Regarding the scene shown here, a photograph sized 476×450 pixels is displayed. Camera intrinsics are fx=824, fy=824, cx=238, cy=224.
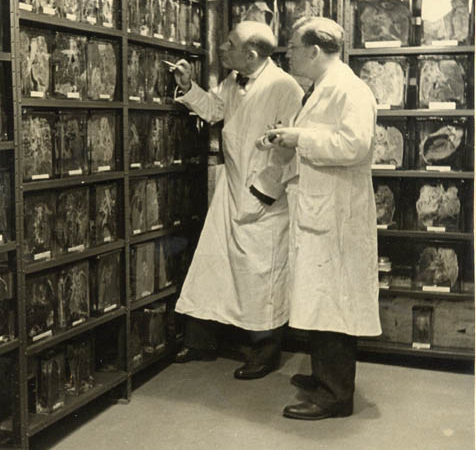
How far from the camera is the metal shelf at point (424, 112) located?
421 cm

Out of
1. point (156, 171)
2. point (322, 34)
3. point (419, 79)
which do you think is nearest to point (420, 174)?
point (419, 79)

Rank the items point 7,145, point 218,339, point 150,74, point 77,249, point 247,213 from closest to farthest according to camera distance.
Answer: point 7,145, point 77,249, point 150,74, point 247,213, point 218,339

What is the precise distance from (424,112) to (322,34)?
1.04 metres

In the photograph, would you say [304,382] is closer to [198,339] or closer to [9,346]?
[198,339]

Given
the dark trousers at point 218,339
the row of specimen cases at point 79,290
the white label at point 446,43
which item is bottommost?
the dark trousers at point 218,339

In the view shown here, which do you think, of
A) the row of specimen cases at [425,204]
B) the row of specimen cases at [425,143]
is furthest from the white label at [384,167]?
the row of specimen cases at [425,204]

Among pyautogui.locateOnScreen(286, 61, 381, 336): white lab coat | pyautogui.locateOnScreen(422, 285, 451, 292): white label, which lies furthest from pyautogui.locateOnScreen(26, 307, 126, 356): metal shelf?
pyautogui.locateOnScreen(422, 285, 451, 292): white label

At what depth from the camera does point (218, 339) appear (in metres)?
4.59

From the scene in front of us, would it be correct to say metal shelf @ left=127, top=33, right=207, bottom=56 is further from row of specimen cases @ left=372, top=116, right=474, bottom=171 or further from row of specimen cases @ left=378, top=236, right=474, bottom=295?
row of specimen cases @ left=378, top=236, right=474, bottom=295

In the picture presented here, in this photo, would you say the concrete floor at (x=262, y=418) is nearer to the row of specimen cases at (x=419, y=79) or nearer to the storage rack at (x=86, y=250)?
the storage rack at (x=86, y=250)

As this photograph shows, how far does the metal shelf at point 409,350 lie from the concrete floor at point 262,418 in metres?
0.11

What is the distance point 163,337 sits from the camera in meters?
4.25

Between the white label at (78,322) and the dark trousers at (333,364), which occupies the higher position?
the white label at (78,322)

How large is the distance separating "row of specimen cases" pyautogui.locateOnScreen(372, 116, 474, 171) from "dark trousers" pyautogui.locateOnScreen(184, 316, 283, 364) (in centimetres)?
107
